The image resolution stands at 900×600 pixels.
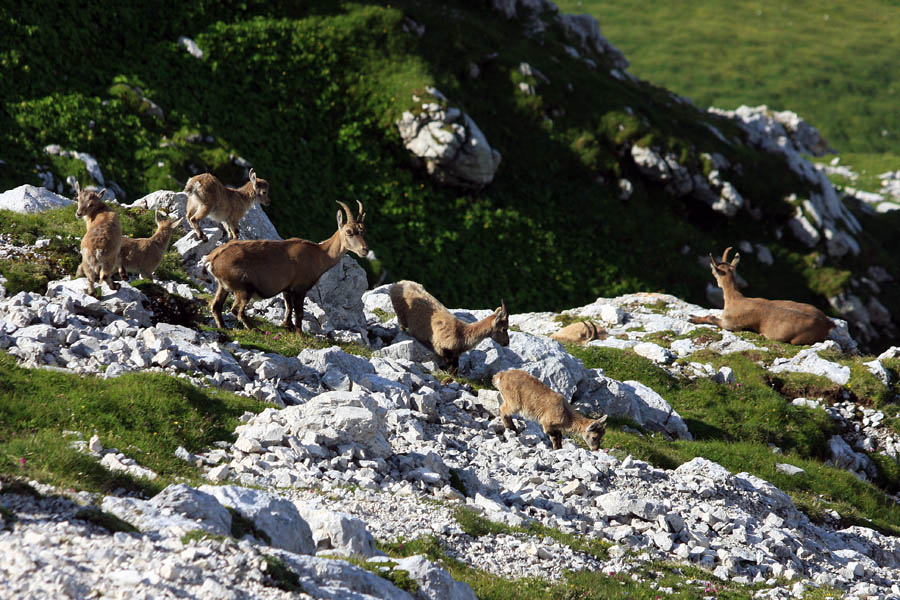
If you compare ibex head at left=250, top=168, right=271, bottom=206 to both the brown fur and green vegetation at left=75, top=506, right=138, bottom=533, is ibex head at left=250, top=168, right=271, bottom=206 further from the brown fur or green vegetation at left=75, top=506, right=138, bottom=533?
green vegetation at left=75, top=506, right=138, bottom=533

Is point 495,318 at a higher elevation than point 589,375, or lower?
higher

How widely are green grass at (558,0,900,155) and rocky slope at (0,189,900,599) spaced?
10104cm

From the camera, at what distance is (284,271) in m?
17.3

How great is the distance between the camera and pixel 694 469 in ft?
51.5

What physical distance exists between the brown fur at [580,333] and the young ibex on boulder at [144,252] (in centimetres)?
1322

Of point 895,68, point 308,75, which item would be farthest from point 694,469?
point 895,68

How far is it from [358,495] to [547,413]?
6.18m

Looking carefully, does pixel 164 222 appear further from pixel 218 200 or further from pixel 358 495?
pixel 358 495

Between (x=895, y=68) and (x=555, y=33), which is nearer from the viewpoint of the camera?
(x=555, y=33)

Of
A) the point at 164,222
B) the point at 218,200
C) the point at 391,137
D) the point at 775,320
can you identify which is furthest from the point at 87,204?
the point at 391,137

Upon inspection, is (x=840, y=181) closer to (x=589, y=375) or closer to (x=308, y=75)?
(x=308, y=75)

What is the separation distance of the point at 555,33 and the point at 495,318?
45184 mm

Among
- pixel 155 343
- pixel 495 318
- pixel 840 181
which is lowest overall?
pixel 840 181

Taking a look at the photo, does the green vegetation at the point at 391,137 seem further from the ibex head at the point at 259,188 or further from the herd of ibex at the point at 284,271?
the herd of ibex at the point at 284,271
